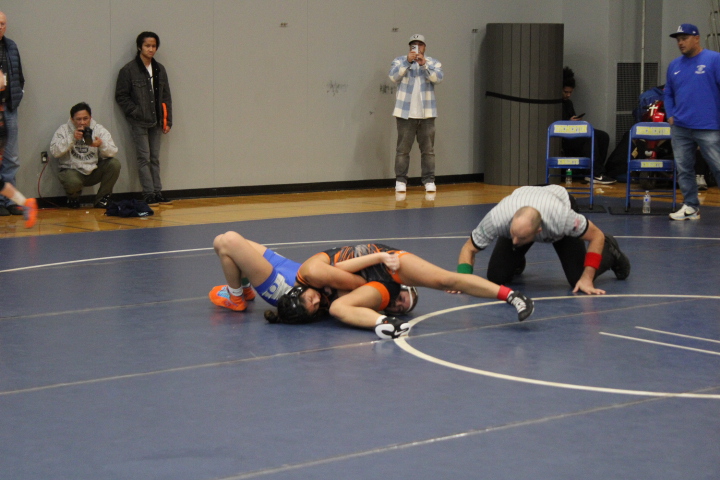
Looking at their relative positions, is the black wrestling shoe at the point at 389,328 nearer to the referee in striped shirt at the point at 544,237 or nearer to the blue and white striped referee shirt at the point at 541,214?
the referee in striped shirt at the point at 544,237

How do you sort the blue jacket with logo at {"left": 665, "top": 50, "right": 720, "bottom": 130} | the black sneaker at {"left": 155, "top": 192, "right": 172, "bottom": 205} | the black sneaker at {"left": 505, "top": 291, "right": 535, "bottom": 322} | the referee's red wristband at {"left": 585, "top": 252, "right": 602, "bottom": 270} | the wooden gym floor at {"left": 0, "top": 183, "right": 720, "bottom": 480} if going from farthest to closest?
1. the black sneaker at {"left": 155, "top": 192, "right": 172, "bottom": 205}
2. the blue jacket with logo at {"left": 665, "top": 50, "right": 720, "bottom": 130}
3. the referee's red wristband at {"left": 585, "top": 252, "right": 602, "bottom": 270}
4. the black sneaker at {"left": 505, "top": 291, "right": 535, "bottom": 322}
5. the wooden gym floor at {"left": 0, "top": 183, "right": 720, "bottom": 480}

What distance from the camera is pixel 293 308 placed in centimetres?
505

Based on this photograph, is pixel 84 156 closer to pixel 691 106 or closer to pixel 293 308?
pixel 293 308

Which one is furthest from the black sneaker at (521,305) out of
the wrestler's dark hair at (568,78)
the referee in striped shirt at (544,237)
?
the wrestler's dark hair at (568,78)

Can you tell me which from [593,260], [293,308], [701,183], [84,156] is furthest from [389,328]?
[701,183]

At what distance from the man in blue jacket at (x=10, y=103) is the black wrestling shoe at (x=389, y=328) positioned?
6206mm

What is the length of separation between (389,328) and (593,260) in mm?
1790

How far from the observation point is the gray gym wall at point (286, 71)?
34.7 feet

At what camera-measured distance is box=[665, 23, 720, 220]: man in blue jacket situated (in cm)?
923

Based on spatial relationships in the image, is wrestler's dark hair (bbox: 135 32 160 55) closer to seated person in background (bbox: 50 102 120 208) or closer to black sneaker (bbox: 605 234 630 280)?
seated person in background (bbox: 50 102 120 208)

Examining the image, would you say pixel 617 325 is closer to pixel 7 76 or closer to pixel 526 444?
pixel 526 444

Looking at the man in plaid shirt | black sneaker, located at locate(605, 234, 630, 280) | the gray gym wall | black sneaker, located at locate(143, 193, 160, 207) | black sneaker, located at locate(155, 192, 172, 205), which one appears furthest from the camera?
the man in plaid shirt

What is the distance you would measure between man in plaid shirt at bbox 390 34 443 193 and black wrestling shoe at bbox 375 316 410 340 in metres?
7.82

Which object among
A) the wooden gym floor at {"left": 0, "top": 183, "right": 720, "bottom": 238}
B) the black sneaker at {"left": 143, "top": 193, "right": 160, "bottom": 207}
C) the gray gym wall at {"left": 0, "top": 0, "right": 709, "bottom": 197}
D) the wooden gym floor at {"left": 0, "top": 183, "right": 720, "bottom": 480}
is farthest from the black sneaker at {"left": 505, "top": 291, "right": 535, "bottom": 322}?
the gray gym wall at {"left": 0, "top": 0, "right": 709, "bottom": 197}
